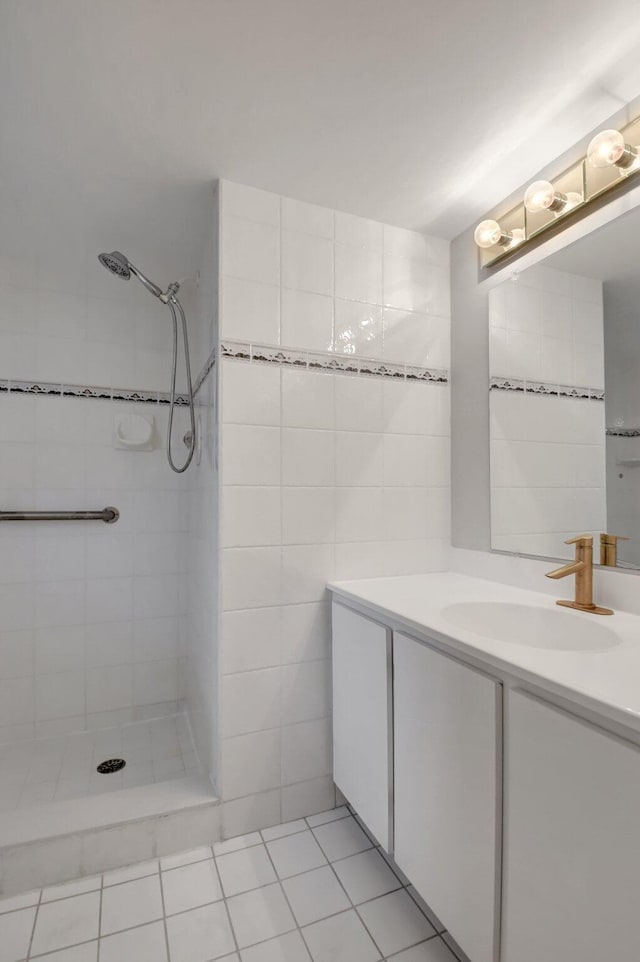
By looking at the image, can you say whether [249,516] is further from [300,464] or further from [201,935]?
[201,935]

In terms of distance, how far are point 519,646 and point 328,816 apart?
3.65ft

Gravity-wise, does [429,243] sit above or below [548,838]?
above

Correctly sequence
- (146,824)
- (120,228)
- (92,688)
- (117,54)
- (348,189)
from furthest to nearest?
(92,688) < (120,228) < (348,189) < (146,824) < (117,54)

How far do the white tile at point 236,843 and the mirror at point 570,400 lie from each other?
125cm

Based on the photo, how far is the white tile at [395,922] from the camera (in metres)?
1.13

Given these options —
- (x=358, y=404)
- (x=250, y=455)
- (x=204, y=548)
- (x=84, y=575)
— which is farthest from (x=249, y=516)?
(x=84, y=575)

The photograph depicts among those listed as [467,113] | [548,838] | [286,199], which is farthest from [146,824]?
[467,113]

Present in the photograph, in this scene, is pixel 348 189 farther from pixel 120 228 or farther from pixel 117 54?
pixel 120 228

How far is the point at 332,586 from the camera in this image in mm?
1580

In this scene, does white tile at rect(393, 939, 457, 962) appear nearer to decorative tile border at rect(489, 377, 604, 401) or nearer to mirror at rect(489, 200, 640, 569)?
mirror at rect(489, 200, 640, 569)

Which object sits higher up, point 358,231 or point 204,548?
point 358,231

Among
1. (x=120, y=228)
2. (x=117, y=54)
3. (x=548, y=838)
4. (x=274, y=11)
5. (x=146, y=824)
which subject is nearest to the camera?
(x=548, y=838)

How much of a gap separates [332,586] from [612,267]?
126 centimetres

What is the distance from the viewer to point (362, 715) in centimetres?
137
